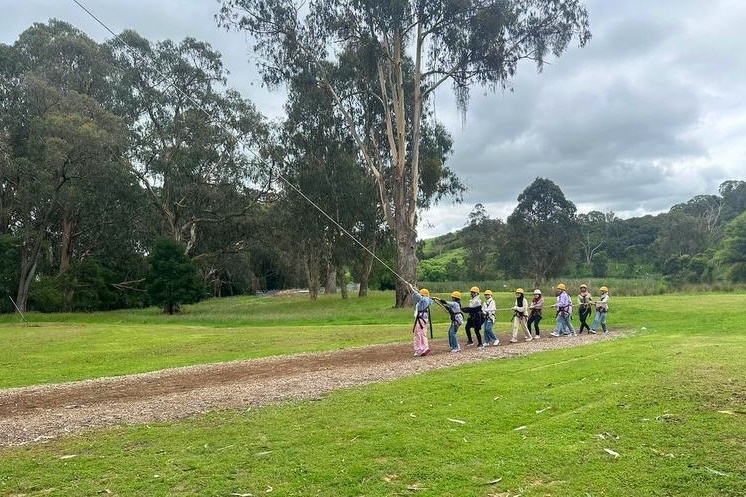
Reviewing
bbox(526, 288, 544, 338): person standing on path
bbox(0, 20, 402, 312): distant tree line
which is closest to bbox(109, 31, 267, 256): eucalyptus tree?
bbox(0, 20, 402, 312): distant tree line

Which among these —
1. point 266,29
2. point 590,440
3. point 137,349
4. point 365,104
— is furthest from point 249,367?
point 365,104

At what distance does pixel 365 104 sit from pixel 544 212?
3293 centimetres

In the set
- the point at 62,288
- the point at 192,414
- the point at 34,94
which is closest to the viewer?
the point at 192,414

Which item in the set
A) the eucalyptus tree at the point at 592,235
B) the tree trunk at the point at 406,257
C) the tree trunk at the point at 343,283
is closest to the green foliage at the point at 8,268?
the tree trunk at the point at 343,283

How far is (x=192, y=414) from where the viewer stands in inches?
343

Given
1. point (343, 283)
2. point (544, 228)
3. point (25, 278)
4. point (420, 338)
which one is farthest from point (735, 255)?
point (25, 278)

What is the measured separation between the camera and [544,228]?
65188 mm

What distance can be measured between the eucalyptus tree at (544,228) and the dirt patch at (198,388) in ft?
167

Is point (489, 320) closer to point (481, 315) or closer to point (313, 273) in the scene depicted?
point (481, 315)

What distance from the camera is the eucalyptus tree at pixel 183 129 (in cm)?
4331

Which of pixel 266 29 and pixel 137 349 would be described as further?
pixel 266 29

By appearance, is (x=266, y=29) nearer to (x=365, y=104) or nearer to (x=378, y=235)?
(x=365, y=104)

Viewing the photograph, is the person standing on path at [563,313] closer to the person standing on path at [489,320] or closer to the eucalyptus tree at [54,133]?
the person standing on path at [489,320]

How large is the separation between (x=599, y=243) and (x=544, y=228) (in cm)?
3359
